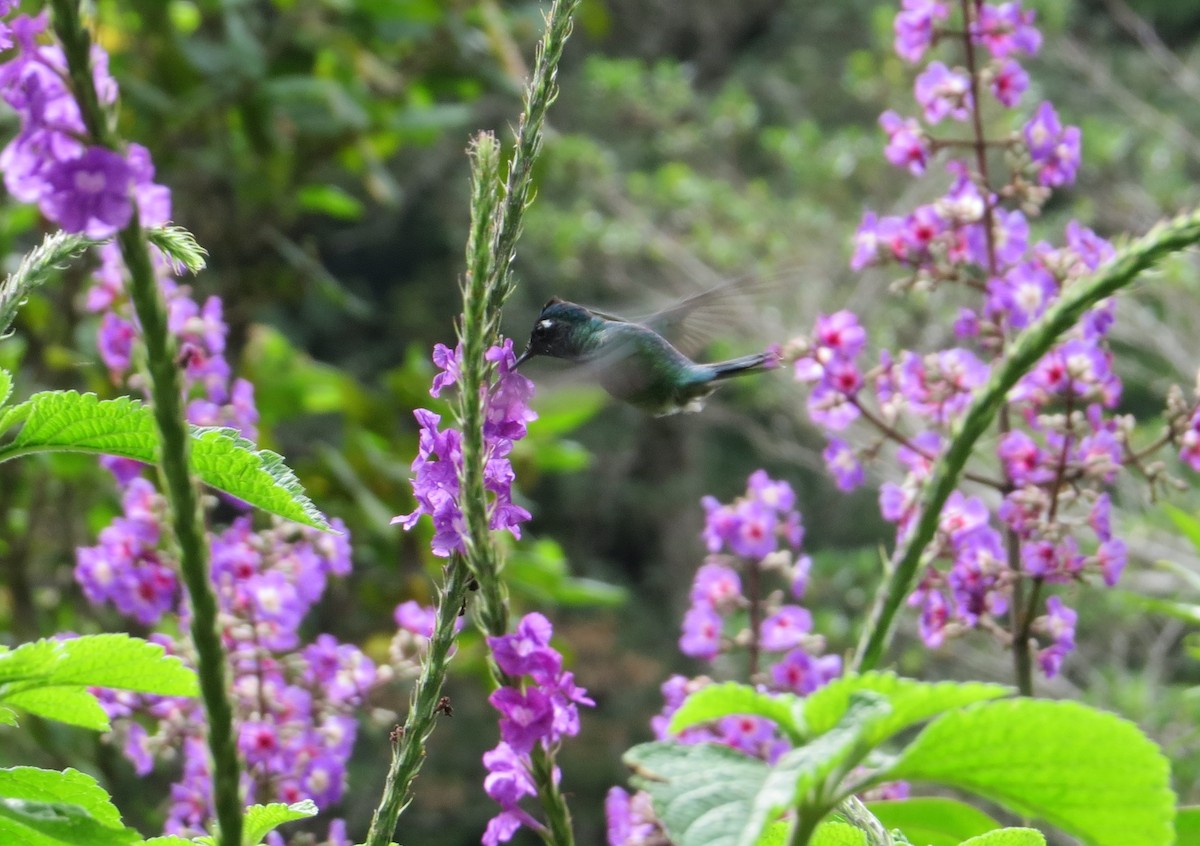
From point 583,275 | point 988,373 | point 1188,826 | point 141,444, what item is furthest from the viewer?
point 583,275

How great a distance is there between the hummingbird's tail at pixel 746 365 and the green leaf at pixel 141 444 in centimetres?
82

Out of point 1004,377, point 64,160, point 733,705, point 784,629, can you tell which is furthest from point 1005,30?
point 64,160

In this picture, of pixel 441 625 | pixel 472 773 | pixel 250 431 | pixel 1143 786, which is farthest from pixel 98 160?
pixel 472 773

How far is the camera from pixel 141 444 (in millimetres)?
863

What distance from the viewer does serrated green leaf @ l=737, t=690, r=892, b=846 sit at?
52 centimetres

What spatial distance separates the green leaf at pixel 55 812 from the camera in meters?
0.69

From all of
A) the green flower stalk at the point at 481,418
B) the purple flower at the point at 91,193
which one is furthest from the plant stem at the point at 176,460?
the green flower stalk at the point at 481,418

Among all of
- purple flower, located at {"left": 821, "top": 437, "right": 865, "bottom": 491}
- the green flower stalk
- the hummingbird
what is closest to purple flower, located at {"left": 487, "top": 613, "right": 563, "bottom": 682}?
the green flower stalk

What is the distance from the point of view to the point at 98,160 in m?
0.52

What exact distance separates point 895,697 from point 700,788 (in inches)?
3.7

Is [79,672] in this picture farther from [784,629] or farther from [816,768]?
[784,629]

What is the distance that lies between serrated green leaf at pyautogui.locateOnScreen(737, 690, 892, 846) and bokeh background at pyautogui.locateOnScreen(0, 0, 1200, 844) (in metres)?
0.29

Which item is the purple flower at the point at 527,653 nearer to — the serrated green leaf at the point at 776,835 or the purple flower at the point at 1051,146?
the serrated green leaf at the point at 776,835

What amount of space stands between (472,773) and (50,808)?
1129cm
